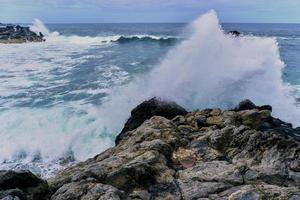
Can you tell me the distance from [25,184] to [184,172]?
273cm

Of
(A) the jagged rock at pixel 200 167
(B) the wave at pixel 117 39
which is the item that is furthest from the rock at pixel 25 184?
(B) the wave at pixel 117 39

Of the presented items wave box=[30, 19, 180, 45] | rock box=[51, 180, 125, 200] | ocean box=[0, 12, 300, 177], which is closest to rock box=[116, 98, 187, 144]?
ocean box=[0, 12, 300, 177]

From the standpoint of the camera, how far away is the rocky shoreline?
6715 millimetres

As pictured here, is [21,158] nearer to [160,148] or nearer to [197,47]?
[160,148]

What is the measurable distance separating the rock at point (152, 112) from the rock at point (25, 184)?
17.4 feet

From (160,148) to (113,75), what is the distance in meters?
18.4

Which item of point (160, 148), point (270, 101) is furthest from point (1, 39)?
point (160, 148)

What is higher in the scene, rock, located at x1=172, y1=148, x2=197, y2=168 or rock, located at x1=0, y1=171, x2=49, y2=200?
rock, located at x1=172, y1=148, x2=197, y2=168

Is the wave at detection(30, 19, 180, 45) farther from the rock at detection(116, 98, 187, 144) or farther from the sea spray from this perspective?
the rock at detection(116, 98, 187, 144)

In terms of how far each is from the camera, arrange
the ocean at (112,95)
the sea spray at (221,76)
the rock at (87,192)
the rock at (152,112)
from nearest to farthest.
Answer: the rock at (87,192)
the rock at (152,112)
the ocean at (112,95)
the sea spray at (221,76)

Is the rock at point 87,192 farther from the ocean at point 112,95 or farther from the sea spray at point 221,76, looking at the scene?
the sea spray at point 221,76

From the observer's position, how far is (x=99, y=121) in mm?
16250

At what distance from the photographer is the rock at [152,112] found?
12508 millimetres

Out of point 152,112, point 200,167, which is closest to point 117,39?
point 152,112
